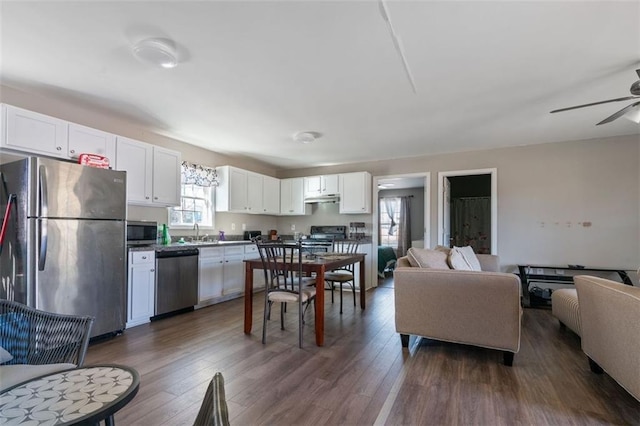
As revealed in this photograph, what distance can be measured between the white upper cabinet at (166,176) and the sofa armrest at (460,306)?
310 cm

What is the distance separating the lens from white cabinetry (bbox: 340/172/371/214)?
567 centimetres

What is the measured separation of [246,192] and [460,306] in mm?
4004

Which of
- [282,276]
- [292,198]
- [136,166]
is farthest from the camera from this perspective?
[292,198]

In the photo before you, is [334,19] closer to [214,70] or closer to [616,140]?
[214,70]

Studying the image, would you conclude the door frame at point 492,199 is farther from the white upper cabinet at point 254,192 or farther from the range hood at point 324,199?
the white upper cabinet at point 254,192

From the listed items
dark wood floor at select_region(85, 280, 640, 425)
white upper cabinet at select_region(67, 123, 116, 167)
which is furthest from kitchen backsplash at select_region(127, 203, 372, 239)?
dark wood floor at select_region(85, 280, 640, 425)

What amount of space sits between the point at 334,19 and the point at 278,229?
205 inches

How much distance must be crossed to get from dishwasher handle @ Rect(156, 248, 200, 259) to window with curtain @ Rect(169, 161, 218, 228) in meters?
0.72

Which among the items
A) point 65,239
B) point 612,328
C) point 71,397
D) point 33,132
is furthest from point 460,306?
point 33,132

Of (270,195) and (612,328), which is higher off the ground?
(270,195)

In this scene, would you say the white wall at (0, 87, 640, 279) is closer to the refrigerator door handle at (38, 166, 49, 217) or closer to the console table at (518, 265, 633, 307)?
the console table at (518, 265, 633, 307)

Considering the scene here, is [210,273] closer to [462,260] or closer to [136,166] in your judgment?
[136,166]

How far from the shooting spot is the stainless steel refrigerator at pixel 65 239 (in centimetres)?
255

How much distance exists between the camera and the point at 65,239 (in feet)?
8.94
